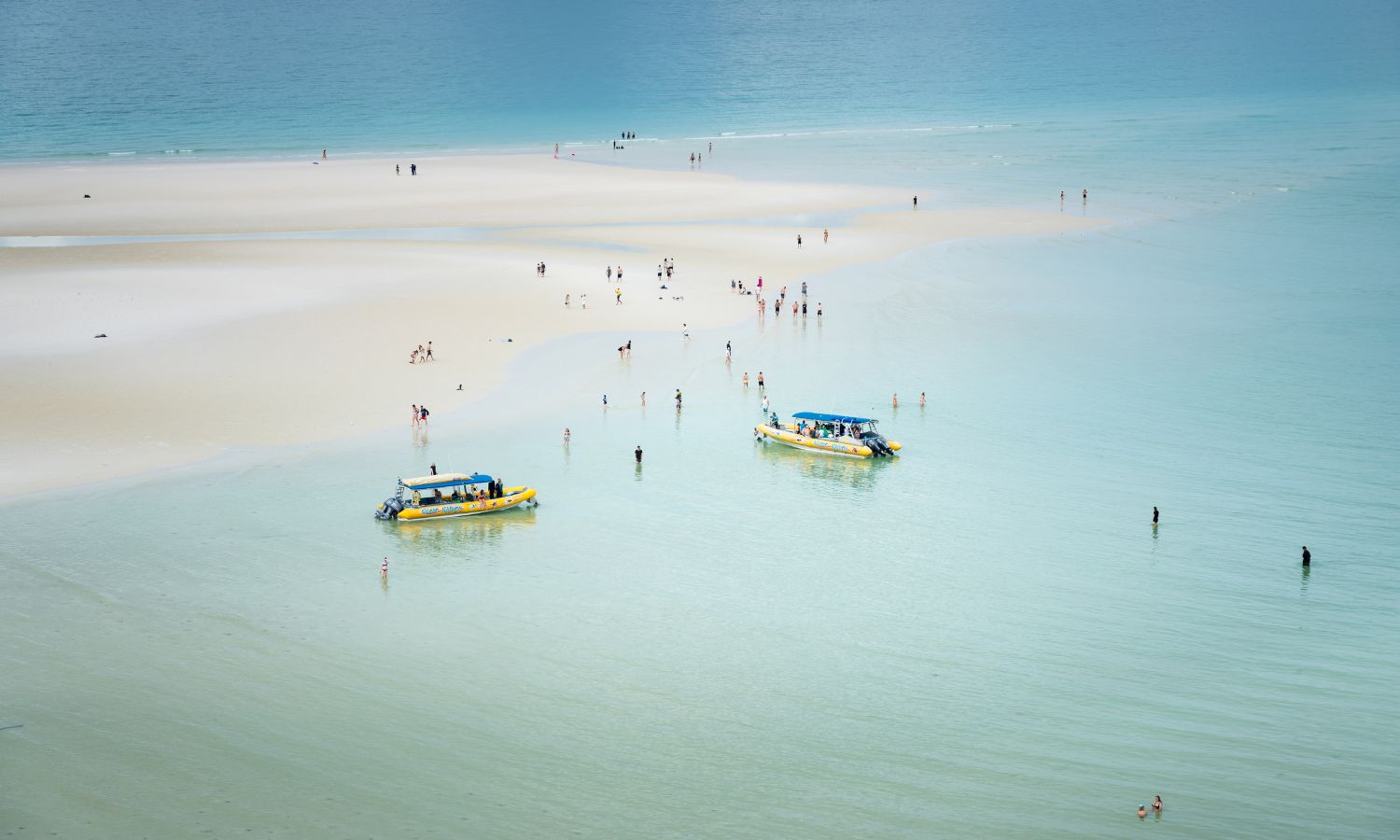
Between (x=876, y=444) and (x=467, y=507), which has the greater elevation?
(x=876, y=444)

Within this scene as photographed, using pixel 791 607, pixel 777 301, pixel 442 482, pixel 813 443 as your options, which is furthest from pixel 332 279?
pixel 791 607

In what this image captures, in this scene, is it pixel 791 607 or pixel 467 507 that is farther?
pixel 467 507

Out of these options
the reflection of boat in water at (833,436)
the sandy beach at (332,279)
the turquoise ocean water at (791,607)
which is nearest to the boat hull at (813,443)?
the reflection of boat in water at (833,436)

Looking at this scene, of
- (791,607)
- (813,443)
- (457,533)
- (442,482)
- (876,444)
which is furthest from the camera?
(813,443)

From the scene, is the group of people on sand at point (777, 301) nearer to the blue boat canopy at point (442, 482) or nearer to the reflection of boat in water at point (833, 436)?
the reflection of boat in water at point (833, 436)

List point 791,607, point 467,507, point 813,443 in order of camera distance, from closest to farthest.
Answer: point 791,607 → point 467,507 → point 813,443

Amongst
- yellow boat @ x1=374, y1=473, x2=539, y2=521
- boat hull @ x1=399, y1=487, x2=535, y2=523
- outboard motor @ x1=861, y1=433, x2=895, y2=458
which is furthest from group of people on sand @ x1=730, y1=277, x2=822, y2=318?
yellow boat @ x1=374, y1=473, x2=539, y2=521

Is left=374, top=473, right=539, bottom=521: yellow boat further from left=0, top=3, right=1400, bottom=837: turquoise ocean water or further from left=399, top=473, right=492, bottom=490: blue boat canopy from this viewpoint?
left=0, top=3, right=1400, bottom=837: turquoise ocean water

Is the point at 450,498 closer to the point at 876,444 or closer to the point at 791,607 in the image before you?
the point at 791,607
